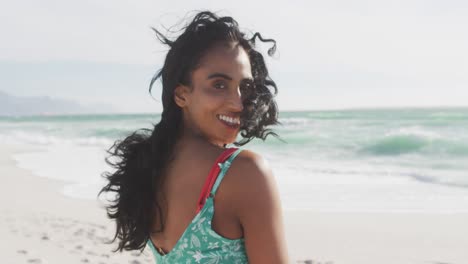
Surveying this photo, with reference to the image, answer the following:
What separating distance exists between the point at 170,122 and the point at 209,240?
438 millimetres

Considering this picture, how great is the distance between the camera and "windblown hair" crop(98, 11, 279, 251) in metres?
1.78

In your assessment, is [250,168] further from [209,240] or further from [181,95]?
[181,95]

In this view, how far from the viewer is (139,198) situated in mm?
1904

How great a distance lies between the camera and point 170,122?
188 cm

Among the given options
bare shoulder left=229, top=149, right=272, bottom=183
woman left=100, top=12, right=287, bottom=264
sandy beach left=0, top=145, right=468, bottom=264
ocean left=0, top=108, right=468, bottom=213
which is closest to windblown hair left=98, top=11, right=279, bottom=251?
woman left=100, top=12, right=287, bottom=264

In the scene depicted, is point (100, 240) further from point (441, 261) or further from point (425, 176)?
point (425, 176)

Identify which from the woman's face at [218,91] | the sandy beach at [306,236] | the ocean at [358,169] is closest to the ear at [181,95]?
the woman's face at [218,91]

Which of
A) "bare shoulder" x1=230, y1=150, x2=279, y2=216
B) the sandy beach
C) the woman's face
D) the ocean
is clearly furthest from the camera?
the ocean

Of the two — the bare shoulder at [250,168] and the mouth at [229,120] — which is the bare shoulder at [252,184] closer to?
the bare shoulder at [250,168]

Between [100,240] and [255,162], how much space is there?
508 cm

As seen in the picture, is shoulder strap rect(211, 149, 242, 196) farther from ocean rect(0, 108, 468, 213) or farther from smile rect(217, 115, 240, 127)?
ocean rect(0, 108, 468, 213)

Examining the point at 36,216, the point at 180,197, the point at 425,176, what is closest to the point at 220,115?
the point at 180,197

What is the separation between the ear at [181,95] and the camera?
1836 mm

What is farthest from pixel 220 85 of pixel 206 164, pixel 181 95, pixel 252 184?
pixel 252 184
